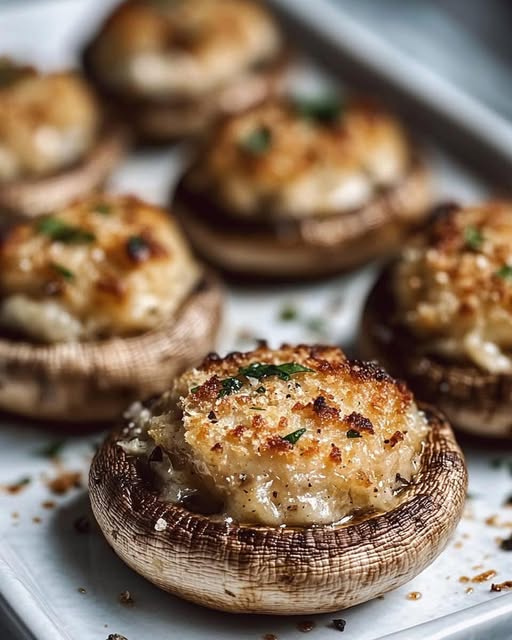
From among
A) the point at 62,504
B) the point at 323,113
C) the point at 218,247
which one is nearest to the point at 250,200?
the point at 218,247

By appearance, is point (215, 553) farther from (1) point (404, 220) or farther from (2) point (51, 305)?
(1) point (404, 220)

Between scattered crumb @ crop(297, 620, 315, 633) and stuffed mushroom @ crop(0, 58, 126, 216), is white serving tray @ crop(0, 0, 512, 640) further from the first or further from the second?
stuffed mushroom @ crop(0, 58, 126, 216)

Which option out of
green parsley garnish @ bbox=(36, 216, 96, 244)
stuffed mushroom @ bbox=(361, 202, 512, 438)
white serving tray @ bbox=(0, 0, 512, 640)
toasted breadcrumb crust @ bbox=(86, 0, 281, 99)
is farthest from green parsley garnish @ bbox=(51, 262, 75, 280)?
toasted breadcrumb crust @ bbox=(86, 0, 281, 99)

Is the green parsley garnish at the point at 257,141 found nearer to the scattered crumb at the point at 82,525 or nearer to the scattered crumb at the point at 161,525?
the scattered crumb at the point at 82,525

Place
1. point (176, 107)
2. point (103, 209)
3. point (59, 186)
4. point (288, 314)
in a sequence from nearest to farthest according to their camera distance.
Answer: point (103, 209)
point (288, 314)
point (59, 186)
point (176, 107)

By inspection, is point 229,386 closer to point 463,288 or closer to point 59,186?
point 463,288

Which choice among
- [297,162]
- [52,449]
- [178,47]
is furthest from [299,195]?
[52,449]
